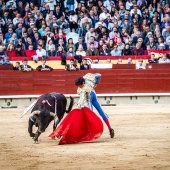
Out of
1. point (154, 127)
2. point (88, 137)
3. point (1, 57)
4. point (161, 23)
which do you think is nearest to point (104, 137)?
point (88, 137)

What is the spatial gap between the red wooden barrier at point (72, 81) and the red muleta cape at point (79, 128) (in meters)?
7.38

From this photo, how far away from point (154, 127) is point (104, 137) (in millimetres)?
1611

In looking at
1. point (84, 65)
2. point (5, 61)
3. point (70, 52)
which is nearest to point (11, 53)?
point (5, 61)

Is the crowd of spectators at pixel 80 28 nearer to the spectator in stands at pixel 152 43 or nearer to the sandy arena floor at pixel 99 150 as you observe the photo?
the spectator in stands at pixel 152 43

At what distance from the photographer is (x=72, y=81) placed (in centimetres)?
1741

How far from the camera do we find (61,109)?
10336mm

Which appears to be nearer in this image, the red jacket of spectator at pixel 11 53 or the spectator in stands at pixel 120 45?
the red jacket of spectator at pixel 11 53

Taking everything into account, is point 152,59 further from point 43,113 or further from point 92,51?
point 43,113

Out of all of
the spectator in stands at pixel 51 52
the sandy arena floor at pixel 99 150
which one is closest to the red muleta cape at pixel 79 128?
the sandy arena floor at pixel 99 150

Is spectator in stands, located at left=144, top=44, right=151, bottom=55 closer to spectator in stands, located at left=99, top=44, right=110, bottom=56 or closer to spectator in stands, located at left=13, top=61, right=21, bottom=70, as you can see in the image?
spectator in stands, located at left=99, top=44, right=110, bottom=56

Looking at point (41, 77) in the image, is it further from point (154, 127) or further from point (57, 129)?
point (57, 129)

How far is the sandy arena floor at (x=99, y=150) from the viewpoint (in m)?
7.61

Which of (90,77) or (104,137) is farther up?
(90,77)

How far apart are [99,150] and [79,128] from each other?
982 mm
